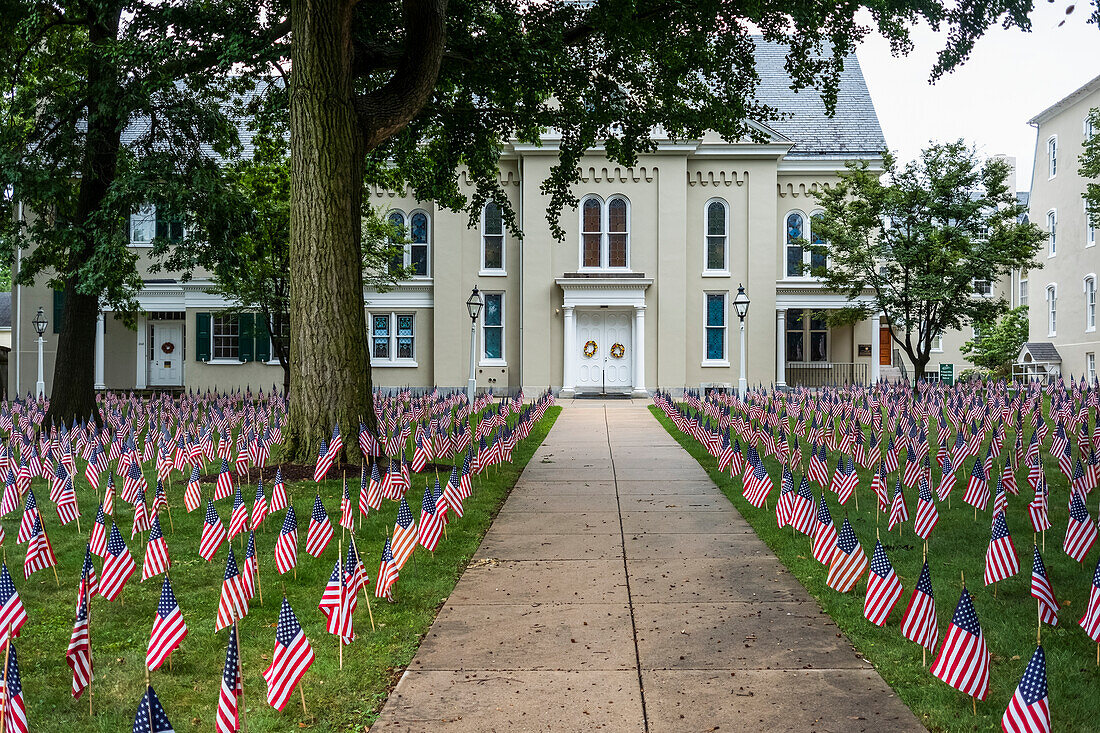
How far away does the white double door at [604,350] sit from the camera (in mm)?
30484

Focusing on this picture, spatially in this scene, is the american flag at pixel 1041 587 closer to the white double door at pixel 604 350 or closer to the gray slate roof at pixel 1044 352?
the white double door at pixel 604 350

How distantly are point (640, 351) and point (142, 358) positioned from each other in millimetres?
18328

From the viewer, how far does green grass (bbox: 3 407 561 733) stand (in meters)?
4.32

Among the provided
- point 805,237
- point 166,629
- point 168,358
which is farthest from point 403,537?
point 168,358

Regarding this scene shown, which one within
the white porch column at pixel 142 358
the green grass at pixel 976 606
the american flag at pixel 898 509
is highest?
the white porch column at pixel 142 358

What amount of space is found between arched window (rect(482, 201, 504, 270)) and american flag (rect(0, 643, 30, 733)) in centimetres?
2768

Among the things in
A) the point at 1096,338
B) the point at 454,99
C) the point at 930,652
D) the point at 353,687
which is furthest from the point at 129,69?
the point at 1096,338

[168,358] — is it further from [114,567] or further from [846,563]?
[846,563]

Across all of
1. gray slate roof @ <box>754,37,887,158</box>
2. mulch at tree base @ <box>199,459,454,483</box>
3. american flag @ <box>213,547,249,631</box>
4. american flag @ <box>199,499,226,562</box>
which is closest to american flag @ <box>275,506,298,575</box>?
american flag @ <box>199,499,226,562</box>

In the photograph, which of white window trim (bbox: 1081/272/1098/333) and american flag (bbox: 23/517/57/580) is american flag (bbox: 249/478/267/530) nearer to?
american flag (bbox: 23/517/57/580)

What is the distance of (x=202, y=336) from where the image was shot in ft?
103

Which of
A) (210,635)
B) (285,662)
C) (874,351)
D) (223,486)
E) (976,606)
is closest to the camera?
(285,662)

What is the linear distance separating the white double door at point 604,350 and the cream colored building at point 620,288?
5 centimetres

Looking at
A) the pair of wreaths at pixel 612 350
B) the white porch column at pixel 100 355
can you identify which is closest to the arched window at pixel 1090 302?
the pair of wreaths at pixel 612 350
